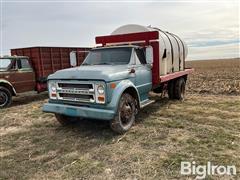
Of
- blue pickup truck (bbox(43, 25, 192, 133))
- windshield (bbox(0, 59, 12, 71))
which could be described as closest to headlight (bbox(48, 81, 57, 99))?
blue pickup truck (bbox(43, 25, 192, 133))

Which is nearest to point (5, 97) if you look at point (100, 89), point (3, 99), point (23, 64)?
point (3, 99)

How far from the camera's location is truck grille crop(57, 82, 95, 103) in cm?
554

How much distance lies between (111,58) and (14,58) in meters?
5.69

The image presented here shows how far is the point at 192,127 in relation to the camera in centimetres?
620

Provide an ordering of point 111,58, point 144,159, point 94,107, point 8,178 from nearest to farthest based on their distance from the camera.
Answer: point 8,178, point 144,159, point 94,107, point 111,58

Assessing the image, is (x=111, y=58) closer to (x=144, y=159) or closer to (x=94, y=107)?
(x=94, y=107)

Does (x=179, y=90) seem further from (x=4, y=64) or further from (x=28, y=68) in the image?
(x=4, y=64)

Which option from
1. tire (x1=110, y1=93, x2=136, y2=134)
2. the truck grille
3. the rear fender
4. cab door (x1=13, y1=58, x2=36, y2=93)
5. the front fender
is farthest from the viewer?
cab door (x1=13, y1=58, x2=36, y2=93)

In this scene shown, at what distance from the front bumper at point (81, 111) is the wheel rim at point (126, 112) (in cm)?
60

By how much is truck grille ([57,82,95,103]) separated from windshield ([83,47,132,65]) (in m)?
1.30

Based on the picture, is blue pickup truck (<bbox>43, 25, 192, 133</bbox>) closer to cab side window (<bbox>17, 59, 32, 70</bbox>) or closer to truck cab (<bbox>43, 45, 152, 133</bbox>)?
truck cab (<bbox>43, 45, 152, 133</bbox>)

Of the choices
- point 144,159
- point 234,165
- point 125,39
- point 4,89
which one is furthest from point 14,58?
point 234,165

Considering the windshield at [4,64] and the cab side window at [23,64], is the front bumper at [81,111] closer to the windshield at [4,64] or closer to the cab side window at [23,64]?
the windshield at [4,64]

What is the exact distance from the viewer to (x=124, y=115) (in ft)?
19.6
